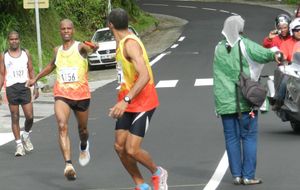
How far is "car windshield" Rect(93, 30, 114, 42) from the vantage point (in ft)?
102

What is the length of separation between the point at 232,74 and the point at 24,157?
4.41 m

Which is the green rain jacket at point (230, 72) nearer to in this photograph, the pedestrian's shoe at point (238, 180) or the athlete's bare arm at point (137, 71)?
the pedestrian's shoe at point (238, 180)

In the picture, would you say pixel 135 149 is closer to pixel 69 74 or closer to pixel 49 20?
pixel 69 74

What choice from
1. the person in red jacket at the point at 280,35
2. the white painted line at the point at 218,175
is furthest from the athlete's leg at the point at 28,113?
the person in red jacket at the point at 280,35

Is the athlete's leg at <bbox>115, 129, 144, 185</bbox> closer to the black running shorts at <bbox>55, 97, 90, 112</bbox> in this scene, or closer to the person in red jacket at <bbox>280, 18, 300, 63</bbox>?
the black running shorts at <bbox>55, 97, 90, 112</bbox>

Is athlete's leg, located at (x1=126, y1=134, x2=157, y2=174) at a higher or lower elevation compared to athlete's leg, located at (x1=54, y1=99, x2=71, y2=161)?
higher

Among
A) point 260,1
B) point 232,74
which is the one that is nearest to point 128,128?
point 232,74

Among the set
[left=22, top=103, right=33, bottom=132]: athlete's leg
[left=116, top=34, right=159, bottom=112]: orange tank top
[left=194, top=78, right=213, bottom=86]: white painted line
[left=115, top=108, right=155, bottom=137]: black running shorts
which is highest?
[left=116, top=34, right=159, bottom=112]: orange tank top

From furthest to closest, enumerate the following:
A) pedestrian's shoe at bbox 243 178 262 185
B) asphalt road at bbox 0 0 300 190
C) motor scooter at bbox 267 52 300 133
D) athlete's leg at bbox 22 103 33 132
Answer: athlete's leg at bbox 22 103 33 132
motor scooter at bbox 267 52 300 133
asphalt road at bbox 0 0 300 190
pedestrian's shoe at bbox 243 178 262 185

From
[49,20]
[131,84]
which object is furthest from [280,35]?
[49,20]

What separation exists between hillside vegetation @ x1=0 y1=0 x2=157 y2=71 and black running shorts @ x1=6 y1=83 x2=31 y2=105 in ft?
43.7

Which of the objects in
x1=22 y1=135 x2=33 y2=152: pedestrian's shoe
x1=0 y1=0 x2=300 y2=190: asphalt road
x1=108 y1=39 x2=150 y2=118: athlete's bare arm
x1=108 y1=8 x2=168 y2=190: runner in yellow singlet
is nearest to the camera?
x1=108 y1=39 x2=150 y2=118: athlete's bare arm

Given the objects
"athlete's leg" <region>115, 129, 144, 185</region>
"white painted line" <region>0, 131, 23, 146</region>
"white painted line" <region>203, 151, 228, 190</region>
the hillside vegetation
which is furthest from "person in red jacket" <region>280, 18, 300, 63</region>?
the hillside vegetation

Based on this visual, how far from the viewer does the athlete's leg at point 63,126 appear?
9938 mm
